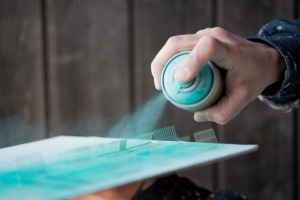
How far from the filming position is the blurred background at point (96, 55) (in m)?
1.29

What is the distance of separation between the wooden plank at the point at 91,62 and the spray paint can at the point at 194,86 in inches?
23.4

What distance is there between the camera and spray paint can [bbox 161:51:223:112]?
0.68 meters

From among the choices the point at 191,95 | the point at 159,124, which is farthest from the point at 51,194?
the point at 159,124

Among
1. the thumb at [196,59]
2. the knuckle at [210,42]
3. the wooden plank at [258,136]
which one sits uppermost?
the knuckle at [210,42]

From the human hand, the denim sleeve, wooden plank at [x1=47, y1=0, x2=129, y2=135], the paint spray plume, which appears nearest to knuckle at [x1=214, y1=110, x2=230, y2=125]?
the human hand

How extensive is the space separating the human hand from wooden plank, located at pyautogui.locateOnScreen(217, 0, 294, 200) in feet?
1.51

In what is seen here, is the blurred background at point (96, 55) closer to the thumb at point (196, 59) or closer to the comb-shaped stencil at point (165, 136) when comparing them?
the comb-shaped stencil at point (165, 136)

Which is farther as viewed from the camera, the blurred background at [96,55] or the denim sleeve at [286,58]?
the blurred background at [96,55]

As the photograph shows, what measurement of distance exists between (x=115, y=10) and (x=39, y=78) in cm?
25

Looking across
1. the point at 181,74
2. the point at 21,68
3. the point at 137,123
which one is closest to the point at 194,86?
the point at 181,74

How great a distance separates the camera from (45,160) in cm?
66

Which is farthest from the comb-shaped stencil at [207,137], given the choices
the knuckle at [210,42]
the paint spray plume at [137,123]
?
the paint spray plume at [137,123]

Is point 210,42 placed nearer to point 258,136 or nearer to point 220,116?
point 220,116

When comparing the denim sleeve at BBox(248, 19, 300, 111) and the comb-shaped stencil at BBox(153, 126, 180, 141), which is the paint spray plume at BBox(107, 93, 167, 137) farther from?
the comb-shaped stencil at BBox(153, 126, 180, 141)
